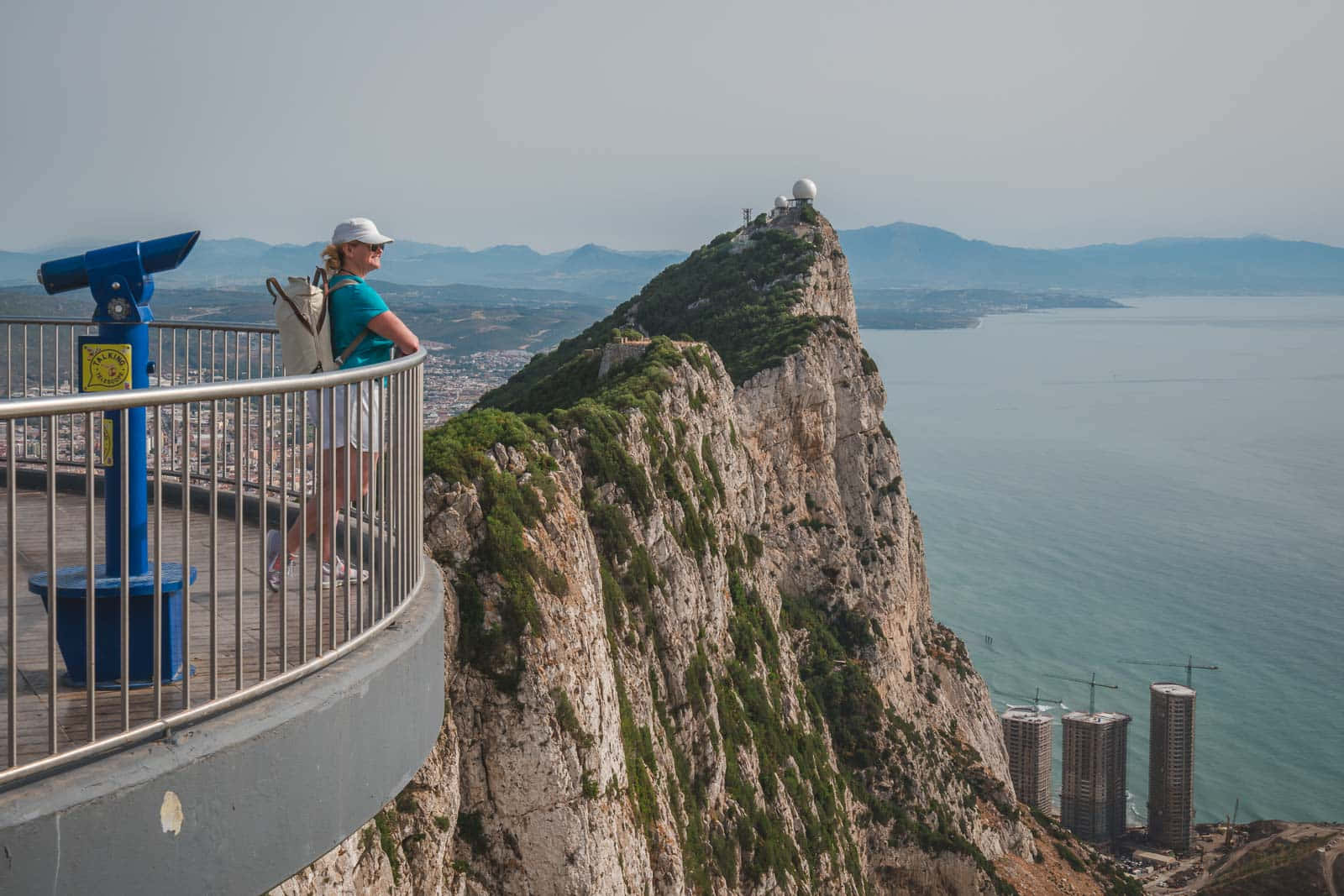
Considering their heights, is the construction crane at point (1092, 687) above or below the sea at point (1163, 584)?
below

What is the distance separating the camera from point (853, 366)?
4447 centimetres

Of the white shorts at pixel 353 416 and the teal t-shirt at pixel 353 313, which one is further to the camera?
the teal t-shirt at pixel 353 313

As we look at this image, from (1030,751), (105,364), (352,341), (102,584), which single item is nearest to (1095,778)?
(1030,751)

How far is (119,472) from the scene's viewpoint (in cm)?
413

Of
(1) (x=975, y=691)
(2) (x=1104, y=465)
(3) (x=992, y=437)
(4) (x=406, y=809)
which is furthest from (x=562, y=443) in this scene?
(3) (x=992, y=437)

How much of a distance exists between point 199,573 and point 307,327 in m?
1.29

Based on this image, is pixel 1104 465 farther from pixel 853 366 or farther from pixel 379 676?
pixel 379 676

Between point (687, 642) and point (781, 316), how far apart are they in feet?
89.9

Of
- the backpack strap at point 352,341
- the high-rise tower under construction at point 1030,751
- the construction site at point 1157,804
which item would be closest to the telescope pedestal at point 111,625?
the backpack strap at point 352,341

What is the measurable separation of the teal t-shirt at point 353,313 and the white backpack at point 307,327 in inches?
0.8

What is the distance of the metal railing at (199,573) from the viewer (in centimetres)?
361

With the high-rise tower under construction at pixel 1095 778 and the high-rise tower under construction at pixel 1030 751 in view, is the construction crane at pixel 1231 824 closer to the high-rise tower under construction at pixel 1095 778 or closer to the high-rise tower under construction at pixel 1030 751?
the high-rise tower under construction at pixel 1095 778

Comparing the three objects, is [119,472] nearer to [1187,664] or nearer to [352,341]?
[352,341]

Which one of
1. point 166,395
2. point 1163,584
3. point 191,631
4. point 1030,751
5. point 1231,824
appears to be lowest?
point 1231,824
